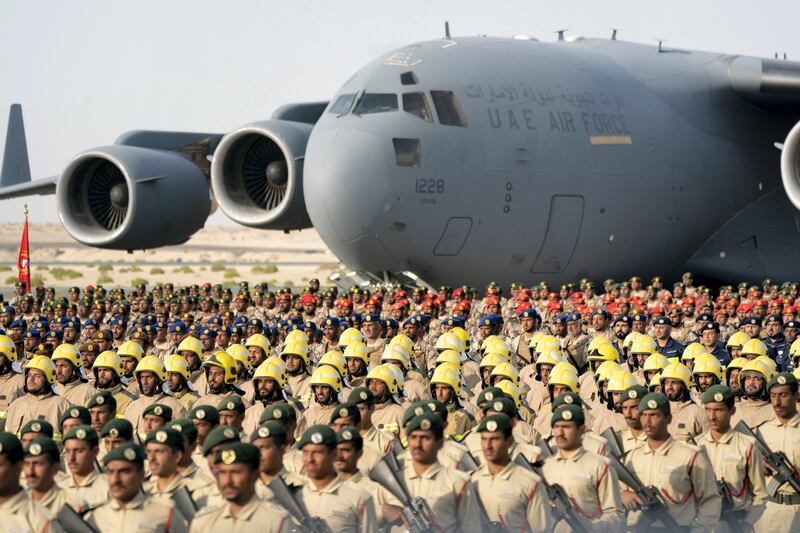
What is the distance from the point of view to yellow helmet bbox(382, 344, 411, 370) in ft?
41.4

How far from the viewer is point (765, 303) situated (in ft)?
61.6

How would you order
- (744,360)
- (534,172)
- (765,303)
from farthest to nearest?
(534,172)
(765,303)
(744,360)

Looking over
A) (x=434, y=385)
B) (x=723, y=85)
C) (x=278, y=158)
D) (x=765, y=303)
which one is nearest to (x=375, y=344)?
(x=434, y=385)

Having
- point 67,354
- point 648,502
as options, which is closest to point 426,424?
point 648,502

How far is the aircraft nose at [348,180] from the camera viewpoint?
18.8 meters

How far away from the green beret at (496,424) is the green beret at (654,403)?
4.35 ft

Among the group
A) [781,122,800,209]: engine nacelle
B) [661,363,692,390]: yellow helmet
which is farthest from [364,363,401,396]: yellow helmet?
[781,122,800,209]: engine nacelle

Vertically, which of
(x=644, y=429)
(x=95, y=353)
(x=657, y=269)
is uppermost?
(x=644, y=429)

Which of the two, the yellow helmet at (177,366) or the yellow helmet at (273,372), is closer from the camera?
the yellow helmet at (273,372)

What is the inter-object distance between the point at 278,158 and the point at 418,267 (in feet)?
15.5

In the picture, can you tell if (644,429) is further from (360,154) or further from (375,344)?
(360,154)

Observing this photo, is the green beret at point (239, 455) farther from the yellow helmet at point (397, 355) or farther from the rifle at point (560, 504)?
the yellow helmet at point (397, 355)

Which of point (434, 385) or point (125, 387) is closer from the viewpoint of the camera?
point (434, 385)

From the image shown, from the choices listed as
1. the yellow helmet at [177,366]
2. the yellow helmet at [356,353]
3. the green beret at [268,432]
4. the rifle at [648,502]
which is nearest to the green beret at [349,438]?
the green beret at [268,432]
